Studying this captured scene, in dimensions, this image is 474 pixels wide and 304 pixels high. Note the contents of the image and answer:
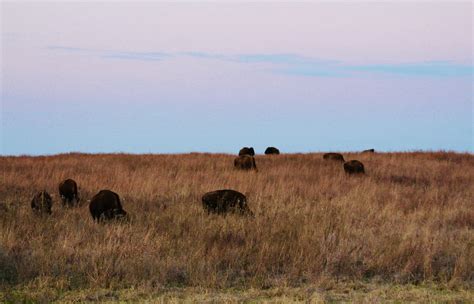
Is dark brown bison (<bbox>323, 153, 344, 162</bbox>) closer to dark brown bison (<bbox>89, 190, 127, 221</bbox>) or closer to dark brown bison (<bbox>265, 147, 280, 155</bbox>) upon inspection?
dark brown bison (<bbox>265, 147, 280, 155</bbox>)

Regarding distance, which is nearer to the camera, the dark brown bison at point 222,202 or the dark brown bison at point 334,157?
the dark brown bison at point 222,202

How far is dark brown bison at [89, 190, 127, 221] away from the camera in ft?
35.6

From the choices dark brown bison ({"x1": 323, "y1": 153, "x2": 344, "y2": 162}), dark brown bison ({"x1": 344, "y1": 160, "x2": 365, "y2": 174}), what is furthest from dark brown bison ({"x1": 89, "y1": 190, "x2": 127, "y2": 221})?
dark brown bison ({"x1": 323, "y1": 153, "x2": 344, "y2": 162})

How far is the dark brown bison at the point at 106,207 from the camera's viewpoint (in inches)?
427

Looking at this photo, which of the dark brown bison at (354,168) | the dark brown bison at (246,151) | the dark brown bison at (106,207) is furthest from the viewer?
the dark brown bison at (246,151)

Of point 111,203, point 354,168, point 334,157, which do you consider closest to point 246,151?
point 334,157

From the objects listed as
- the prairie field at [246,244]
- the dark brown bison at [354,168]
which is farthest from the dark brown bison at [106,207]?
the dark brown bison at [354,168]

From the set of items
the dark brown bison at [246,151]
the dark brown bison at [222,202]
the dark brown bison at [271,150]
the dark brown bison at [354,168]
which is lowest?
the dark brown bison at [222,202]

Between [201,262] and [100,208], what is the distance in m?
4.32

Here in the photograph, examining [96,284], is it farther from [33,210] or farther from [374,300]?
[33,210]

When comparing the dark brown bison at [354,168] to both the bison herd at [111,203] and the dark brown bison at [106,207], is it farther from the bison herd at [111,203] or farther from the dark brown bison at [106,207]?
the dark brown bison at [106,207]

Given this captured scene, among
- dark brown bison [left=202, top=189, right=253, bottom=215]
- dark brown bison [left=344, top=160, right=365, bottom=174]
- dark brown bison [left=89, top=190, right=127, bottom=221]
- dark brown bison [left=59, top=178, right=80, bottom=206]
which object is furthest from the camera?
dark brown bison [left=344, top=160, right=365, bottom=174]

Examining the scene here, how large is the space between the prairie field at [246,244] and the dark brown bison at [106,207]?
20cm

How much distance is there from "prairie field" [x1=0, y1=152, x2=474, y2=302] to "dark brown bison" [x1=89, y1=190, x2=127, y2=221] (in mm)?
198
